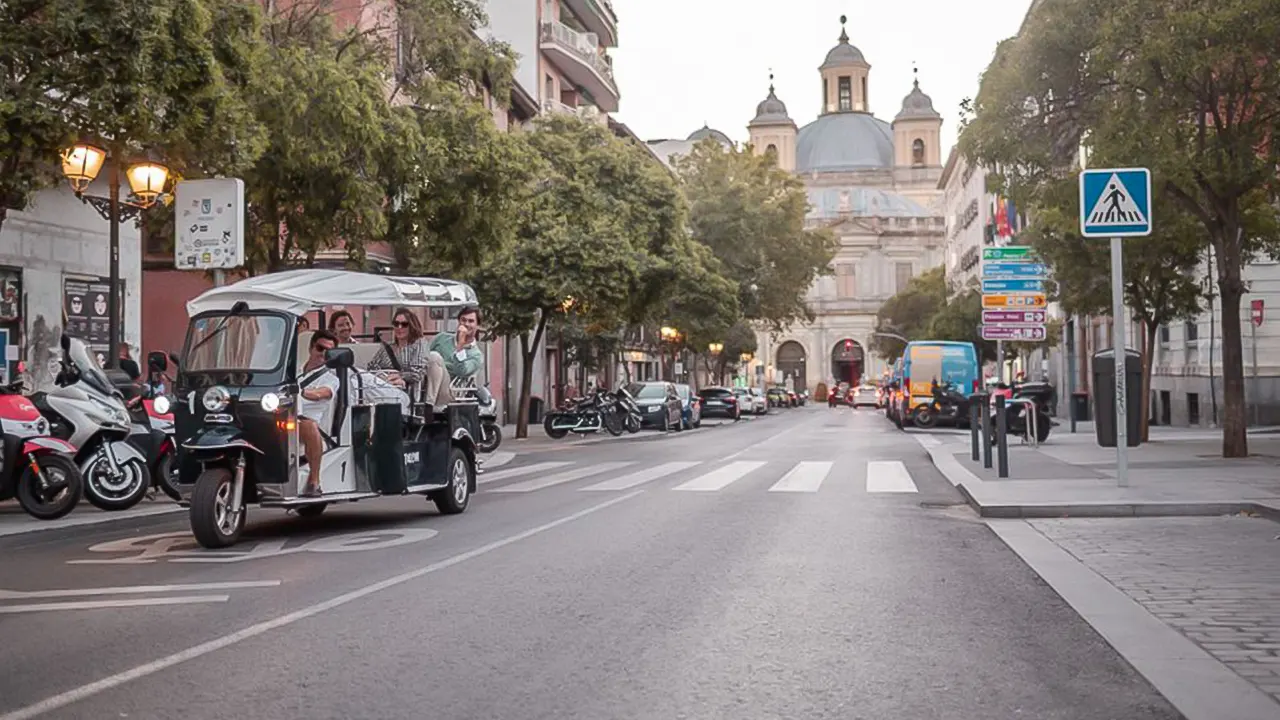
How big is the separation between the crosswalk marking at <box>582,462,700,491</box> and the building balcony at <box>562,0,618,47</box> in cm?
3670

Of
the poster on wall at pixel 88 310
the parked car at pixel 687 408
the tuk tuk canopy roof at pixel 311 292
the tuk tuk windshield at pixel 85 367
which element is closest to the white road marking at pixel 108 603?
the tuk tuk canopy roof at pixel 311 292

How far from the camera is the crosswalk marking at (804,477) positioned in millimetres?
17219

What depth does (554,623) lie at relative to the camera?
24.0 ft

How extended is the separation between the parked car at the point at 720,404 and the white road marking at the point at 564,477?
115 ft

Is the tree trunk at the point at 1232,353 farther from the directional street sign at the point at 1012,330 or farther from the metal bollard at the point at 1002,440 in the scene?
the metal bollard at the point at 1002,440

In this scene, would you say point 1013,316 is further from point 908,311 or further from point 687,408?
point 908,311

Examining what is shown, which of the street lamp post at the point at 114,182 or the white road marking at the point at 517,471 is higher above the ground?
the street lamp post at the point at 114,182

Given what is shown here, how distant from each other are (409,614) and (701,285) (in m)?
42.3

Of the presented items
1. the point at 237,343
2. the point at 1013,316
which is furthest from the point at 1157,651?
the point at 1013,316

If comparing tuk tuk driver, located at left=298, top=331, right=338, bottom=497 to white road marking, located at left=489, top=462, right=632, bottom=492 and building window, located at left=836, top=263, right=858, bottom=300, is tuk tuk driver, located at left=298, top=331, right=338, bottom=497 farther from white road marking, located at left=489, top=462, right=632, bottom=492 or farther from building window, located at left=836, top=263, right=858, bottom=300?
building window, located at left=836, top=263, right=858, bottom=300

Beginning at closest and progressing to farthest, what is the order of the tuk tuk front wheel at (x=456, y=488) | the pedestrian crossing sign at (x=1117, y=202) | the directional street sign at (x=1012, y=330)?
the tuk tuk front wheel at (x=456, y=488)
the pedestrian crossing sign at (x=1117, y=202)
the directional street sign at (x=1012, y=330)

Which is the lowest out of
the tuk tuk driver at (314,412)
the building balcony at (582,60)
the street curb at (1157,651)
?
the street curb at (1157,651)

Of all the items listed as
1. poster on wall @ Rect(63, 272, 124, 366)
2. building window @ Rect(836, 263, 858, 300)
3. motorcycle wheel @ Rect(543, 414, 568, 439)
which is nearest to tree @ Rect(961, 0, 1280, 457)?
poster on wall @ Rect(63, 272, 124, 366)

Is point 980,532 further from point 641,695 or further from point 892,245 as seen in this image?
point 892,245
